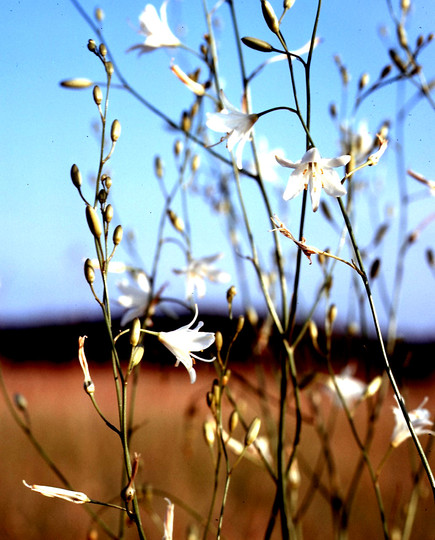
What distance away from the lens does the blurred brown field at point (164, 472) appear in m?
2.93

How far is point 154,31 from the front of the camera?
41.6 inches

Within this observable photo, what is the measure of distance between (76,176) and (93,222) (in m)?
0.10

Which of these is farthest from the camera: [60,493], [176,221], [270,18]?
[176,221]

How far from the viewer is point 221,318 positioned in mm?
7004

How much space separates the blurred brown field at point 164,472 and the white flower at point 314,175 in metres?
0.80

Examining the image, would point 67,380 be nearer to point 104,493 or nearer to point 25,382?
point 25,382

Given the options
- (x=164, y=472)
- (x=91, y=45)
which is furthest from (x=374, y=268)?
(x=164, y=472)

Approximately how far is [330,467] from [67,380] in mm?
6089

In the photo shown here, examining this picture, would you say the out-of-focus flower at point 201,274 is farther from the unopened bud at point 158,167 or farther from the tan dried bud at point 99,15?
the tan dried bud at point 99,15

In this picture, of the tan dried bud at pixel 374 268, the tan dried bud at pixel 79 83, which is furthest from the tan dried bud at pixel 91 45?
the tan dried bud at pixel 374 268

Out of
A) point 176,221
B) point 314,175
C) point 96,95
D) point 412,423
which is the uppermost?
point 96,95

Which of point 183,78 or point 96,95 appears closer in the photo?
point 96,95

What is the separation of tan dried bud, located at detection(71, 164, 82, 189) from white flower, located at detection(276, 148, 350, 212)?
0.25 m

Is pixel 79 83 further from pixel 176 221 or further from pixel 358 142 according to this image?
pixel 358 142
